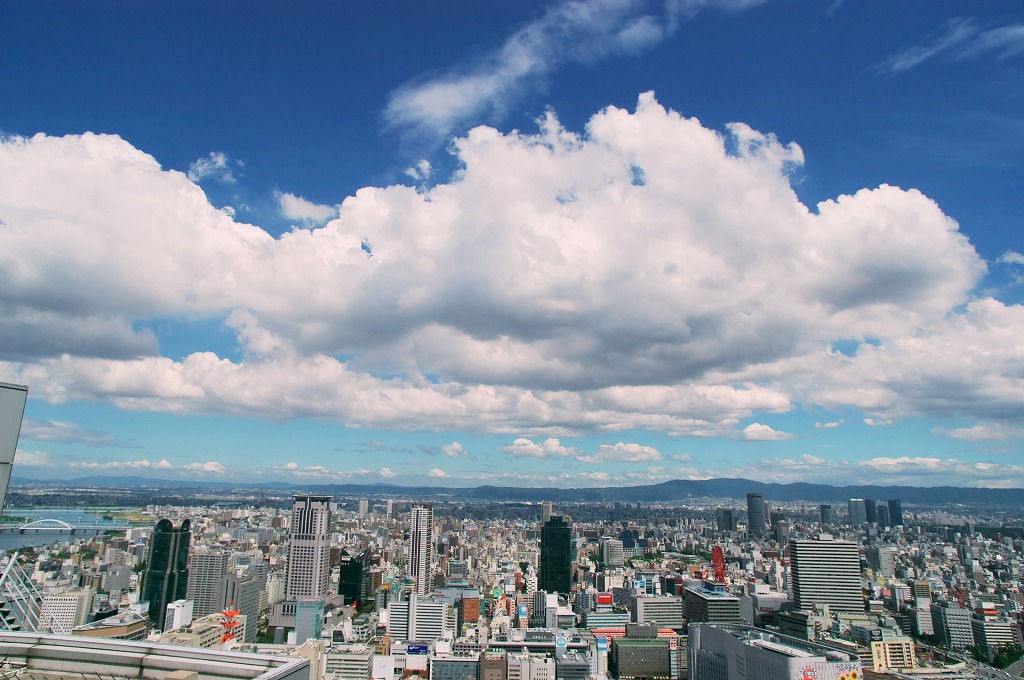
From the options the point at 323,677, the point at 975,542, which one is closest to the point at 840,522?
the point at 975,542

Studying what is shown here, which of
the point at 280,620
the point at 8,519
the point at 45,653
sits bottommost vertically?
the point at 280,620

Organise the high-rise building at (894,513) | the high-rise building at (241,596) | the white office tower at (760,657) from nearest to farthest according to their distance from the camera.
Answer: the white office tower at (760,657), the high-rise building at (241,596), the high-rise building at (894,513)

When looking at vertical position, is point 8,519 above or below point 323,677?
above

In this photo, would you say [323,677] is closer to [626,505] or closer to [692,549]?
[692,549]

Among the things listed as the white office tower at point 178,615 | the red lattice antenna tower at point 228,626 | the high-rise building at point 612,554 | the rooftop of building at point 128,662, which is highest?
the rooftop of building at point 128,662

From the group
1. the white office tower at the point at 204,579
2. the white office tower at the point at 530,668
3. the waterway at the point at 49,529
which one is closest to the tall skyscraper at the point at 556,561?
the white office tower at the point at 204,579

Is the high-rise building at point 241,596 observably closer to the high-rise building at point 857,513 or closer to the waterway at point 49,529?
the waterway at point 49,529

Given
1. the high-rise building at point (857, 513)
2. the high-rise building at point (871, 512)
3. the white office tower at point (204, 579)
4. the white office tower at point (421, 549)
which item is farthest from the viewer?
the high-rise building at point (857, 513)

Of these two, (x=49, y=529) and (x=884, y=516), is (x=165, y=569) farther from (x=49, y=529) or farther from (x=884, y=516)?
(x=884, y=516)
